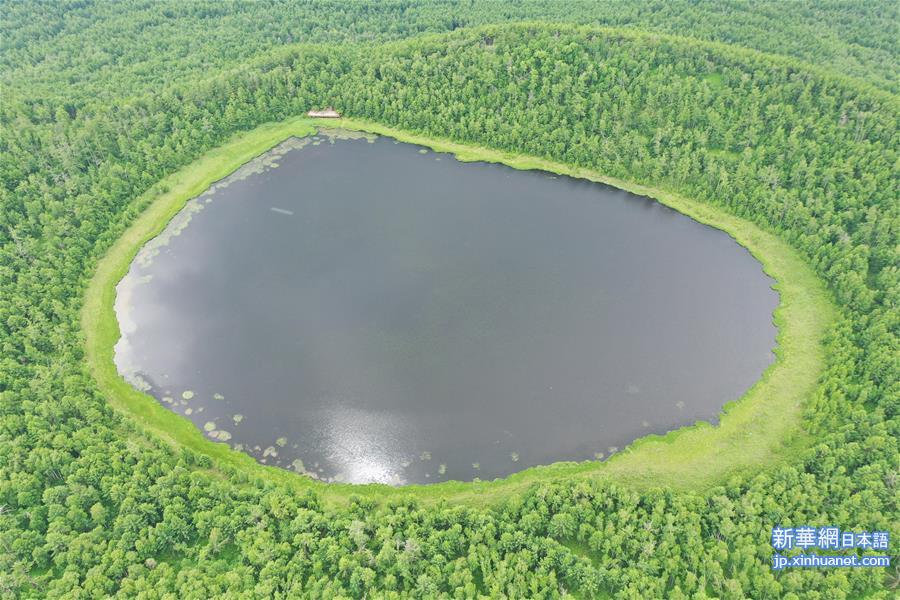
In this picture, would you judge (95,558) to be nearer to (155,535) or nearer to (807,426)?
(155,535)

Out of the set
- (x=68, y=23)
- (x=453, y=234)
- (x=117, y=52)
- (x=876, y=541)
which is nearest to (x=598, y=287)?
(x=453, y=234)

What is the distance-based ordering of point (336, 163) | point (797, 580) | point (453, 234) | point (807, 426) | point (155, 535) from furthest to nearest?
point (336, 163) < point (453, 234) < point (807, 426) < point (155, 535) < point (797, 580)

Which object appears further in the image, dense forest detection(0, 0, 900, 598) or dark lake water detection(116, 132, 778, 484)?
dark lake water detection(116, 132, 778, 484)

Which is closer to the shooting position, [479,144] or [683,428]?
[683,428]

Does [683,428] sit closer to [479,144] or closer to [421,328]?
[421,328]

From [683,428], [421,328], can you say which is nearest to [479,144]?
[421,328]
